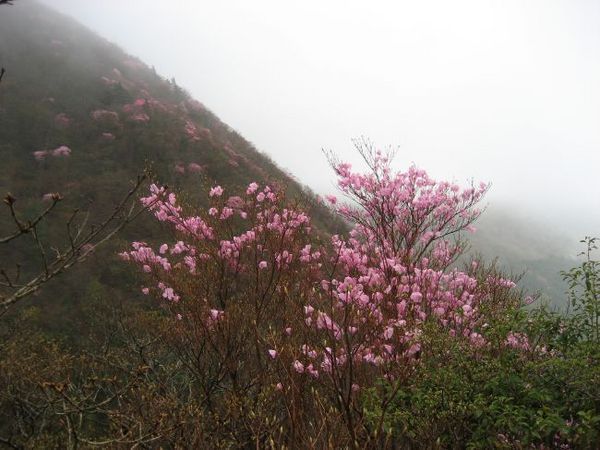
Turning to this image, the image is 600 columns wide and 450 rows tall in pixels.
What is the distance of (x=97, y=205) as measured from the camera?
23.4 metres

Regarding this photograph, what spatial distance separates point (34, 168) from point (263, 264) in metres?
25.4

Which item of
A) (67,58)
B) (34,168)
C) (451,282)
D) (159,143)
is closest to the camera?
(451,282)

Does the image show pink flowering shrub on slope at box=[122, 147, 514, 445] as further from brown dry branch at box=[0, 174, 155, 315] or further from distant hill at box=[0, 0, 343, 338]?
distant hill at box=[0, 0, 343, 338]

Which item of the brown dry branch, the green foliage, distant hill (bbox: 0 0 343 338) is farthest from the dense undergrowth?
distant hill (bbox: 0 0 343 338)

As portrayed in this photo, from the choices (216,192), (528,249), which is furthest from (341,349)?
(528,249)

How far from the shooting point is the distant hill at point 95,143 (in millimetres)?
21125

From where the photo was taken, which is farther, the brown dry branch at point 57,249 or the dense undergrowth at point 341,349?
the dense undergrowth at point 341,349

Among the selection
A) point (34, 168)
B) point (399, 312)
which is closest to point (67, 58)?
point (34, 168)

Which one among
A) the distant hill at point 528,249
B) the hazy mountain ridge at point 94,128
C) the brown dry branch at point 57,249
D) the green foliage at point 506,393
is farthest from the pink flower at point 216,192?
the distant hill at point 528,249

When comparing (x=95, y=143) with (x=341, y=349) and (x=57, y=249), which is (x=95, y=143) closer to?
(x=341, y=349)

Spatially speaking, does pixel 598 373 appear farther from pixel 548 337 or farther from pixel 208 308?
pixel 208 308

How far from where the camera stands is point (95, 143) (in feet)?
95.1

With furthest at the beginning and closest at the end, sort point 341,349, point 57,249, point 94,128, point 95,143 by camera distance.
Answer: point 94,128
point 95,143
point 341,349
point 57,249

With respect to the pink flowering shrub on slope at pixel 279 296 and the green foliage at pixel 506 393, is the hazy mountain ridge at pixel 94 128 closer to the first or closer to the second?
the pink flowering shrub on slope at pixel 279 296
